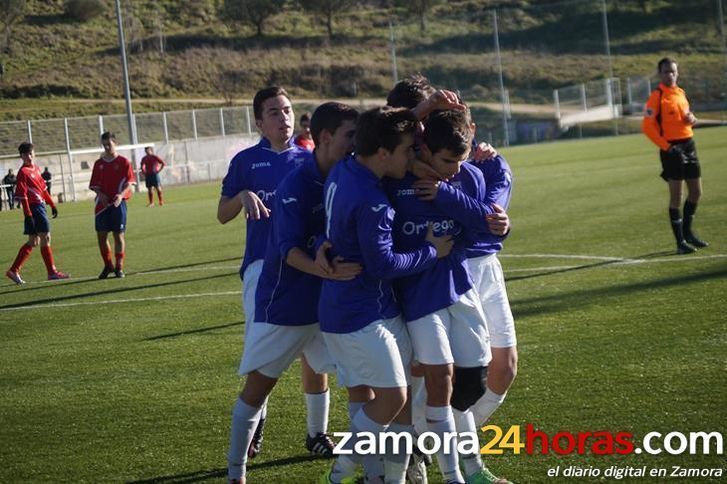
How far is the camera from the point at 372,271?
4.66 meters

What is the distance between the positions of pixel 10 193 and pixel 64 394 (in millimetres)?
33843

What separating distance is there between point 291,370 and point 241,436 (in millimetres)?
2973

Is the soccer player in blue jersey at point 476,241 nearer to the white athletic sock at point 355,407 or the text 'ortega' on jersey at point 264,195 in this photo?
the white athletic sock at point 355,407

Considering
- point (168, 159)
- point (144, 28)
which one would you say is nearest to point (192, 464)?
point (168, 159)

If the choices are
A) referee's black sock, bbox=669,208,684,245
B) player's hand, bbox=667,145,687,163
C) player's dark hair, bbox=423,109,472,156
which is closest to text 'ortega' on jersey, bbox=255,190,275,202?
player's dark hair, bbox=423,109,472,156

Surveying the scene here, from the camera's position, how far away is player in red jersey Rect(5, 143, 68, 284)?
16188mm

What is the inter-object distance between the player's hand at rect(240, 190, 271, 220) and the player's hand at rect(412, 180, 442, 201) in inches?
49.4

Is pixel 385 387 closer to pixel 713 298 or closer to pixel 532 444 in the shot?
pixel 532 444

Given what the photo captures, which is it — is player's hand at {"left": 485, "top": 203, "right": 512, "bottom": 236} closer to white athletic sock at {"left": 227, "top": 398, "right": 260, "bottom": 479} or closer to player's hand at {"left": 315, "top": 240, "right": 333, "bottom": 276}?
player's hand at {"left": 315, "top": 240, "right": 333, "bottom": 276}

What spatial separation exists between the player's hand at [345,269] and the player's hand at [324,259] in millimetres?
27

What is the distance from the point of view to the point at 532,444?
228 inches

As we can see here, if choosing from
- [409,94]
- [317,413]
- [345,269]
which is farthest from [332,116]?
[317,413]

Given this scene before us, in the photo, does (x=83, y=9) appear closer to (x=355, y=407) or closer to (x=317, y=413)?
(x=317, y=413)

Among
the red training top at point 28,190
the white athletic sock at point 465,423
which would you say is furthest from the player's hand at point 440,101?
the red training top at point 28,190
